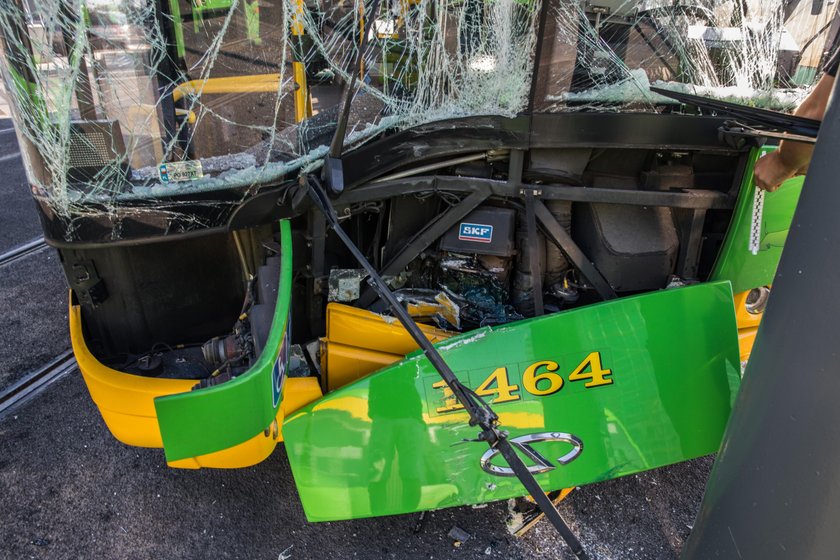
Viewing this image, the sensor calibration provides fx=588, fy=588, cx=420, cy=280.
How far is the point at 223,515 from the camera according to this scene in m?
2.52

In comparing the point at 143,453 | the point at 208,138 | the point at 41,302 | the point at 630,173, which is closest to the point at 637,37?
the point at 630,173

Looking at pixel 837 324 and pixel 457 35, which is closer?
pixel 837 324

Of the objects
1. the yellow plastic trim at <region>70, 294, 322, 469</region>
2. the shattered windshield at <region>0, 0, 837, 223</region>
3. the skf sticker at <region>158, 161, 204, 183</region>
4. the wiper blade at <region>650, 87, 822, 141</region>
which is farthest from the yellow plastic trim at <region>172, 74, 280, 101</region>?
the wiper blade at <region>650, 87, 822, 141</region>

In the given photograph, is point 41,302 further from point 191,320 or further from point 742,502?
point 742,502

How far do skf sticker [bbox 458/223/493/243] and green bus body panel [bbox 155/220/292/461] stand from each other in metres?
0.95

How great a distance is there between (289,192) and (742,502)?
173 centimetres

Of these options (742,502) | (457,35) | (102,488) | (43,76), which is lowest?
(102,488)

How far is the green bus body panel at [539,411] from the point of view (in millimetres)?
2088

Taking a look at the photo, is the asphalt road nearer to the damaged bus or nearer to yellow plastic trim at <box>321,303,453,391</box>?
the damaged bus

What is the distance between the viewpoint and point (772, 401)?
1176mm

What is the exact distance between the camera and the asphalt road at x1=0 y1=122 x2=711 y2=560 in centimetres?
236

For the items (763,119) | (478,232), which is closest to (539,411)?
(478,232)

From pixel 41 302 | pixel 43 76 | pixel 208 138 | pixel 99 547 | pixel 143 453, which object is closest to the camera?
pixel 43 76

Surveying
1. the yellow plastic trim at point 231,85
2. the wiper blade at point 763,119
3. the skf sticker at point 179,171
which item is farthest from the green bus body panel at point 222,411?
the wiper blade at point 763,119
